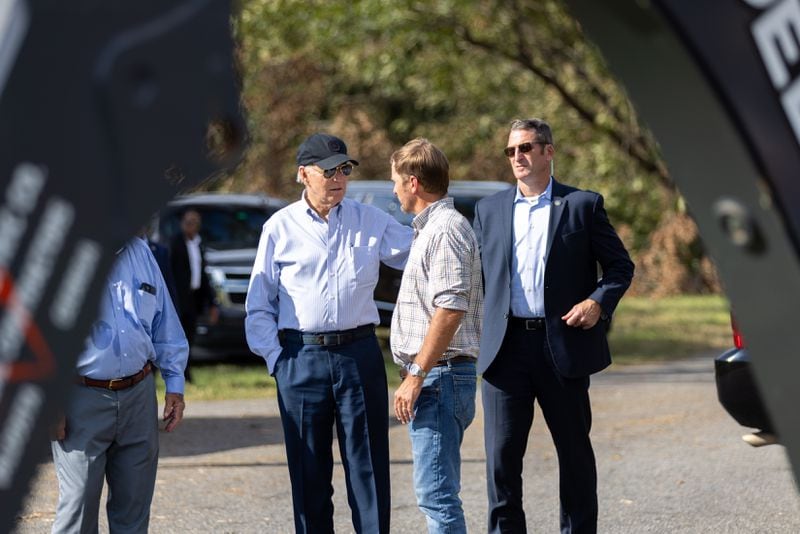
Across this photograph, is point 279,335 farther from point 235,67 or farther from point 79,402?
point 235,67

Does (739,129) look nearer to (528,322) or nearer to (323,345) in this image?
(323,345)

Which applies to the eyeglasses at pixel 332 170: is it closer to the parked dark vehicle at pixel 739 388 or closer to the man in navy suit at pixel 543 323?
the man in navy suit at pixel 543 323

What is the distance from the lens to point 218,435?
10.9 meters

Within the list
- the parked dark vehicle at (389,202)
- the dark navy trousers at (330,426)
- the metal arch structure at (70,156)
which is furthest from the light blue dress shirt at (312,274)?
the parked dark vehicle at (389,202)

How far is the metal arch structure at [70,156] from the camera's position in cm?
156

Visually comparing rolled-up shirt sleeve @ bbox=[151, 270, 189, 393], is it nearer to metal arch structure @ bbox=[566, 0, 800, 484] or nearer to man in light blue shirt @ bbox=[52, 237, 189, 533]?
man in light blue shirt @ bbox=[52, 237, 189, 533]

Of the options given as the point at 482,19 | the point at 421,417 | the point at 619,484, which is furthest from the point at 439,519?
the point at 482,19

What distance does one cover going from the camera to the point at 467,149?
3391 cm

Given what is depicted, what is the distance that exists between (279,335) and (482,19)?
59.6 feet

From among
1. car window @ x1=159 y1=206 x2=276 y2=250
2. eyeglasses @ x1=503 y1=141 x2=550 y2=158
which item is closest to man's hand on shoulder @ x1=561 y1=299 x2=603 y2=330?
eyeglasses @ x1=503 y1=141 x2=550 y2=158

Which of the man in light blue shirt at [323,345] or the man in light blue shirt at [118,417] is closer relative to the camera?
the man in light blue shirt at [118,417]

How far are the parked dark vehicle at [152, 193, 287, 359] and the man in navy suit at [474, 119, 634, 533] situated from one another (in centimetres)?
853

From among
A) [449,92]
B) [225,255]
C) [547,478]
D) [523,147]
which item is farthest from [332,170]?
[449,92]

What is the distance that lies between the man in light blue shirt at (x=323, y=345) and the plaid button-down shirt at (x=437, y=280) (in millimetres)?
245
